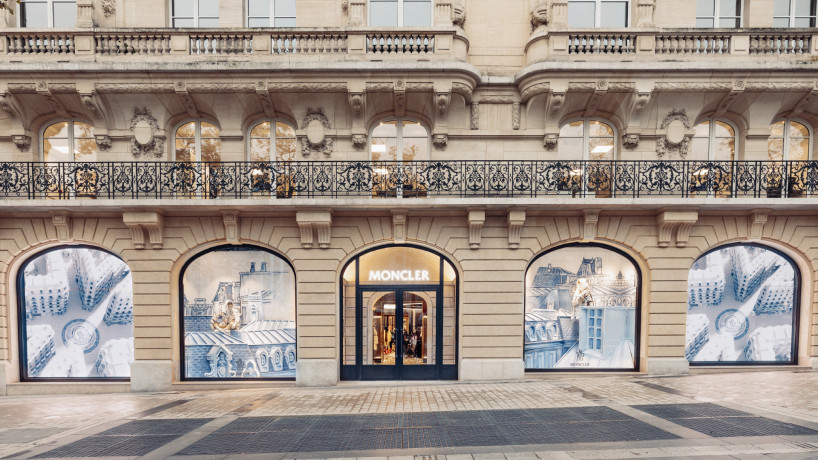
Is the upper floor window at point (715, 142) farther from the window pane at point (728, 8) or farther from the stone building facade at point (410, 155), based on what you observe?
the window pane at point (728, 8)

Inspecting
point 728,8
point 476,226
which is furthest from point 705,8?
point 476,226

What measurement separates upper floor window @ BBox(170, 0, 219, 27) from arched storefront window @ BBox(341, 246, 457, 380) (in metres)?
8.01

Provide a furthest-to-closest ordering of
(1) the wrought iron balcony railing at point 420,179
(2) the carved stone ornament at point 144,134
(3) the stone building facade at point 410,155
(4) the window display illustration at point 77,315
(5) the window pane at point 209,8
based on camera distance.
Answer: (5) the window pane at point 209,8 → (4) the window display illustration at point 77,315 → (2) the carved stone ornament at point 144,134 → (1) the wrought iron balcony railing at point 420,179 → (3) the stone building facade at point 410,155

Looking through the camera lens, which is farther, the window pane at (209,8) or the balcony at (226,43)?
the window pane at (209,8)

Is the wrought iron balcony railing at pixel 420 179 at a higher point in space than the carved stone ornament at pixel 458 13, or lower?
lower

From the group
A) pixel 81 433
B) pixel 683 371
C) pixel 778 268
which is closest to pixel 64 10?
pixel 81 433

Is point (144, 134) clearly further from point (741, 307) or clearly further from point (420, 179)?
point (741, 307)

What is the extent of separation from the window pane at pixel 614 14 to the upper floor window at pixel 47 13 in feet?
48.4

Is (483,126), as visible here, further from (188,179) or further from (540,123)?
(188,179)

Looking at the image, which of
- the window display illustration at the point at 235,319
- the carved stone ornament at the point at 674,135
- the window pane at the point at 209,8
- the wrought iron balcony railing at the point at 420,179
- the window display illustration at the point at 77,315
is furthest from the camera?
the window pane at the point at 209,8

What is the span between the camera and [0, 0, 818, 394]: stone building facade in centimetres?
895

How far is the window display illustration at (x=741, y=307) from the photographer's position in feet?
32.1

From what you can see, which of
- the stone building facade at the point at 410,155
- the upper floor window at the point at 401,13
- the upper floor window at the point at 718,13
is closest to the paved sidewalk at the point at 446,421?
the stone building facade at the point at 410,155

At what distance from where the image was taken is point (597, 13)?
980 cm
